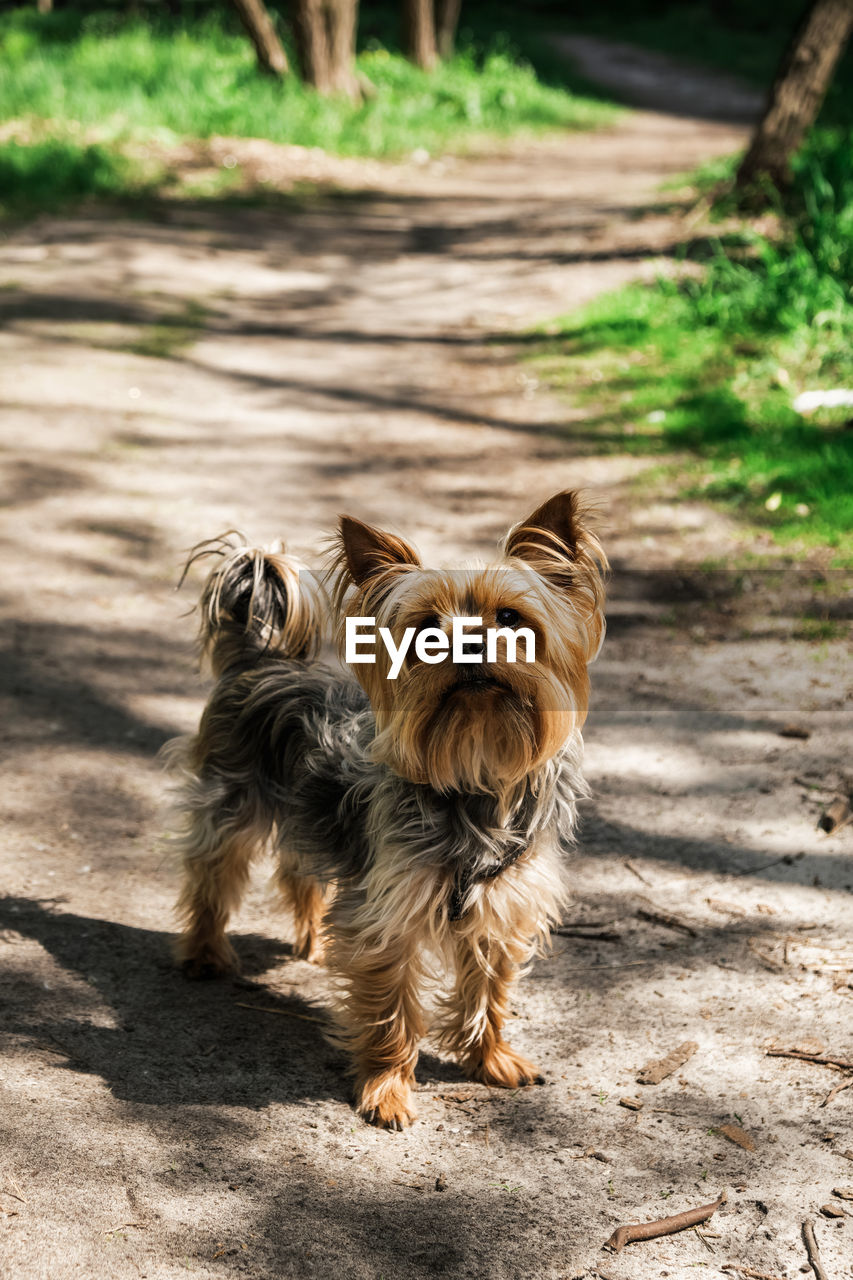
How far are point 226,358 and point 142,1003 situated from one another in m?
7.32

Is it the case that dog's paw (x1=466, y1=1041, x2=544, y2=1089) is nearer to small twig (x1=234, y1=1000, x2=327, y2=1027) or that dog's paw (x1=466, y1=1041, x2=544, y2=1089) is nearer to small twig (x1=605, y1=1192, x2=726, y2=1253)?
small twig (x1=234, y1=1000, x2=327, y2=1027)

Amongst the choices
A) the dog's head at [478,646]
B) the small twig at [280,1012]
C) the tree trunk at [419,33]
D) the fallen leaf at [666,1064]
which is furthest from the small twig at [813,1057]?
the tree trunk at [419,33]

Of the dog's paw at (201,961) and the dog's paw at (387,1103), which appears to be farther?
the dog's paw at (201,961)

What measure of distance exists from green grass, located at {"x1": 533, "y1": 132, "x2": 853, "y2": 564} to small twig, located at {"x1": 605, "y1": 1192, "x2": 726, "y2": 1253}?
179 inches

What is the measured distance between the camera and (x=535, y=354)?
10391 millimetres

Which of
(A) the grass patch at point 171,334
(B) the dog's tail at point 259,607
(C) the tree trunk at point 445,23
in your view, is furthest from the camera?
(C) the tree trunk at point 445,23

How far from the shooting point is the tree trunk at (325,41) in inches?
761

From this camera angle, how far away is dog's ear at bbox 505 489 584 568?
3.04 metres

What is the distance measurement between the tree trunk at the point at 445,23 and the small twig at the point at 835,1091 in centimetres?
2993

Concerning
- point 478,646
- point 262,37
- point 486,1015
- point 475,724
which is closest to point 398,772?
point 475,724

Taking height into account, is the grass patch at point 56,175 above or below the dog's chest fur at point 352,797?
above

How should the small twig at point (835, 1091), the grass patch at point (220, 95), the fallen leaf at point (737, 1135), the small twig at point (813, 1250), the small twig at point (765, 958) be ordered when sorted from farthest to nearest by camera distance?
the grass patch at point (220, 95) < the small twig at point (765, 958) < the small twig at point (835, 1091) < the fallen leaf at point (737, 1135) < the small twig at point (813, 1250)

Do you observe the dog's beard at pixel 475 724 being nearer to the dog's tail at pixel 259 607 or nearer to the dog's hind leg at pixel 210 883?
the dog's tail at pixel 259 607

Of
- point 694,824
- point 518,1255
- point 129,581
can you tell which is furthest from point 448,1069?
point 129,581
